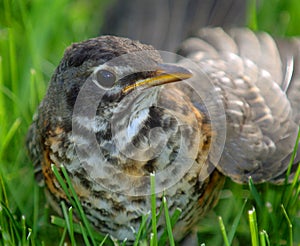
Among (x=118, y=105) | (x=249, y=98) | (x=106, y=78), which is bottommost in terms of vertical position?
(x=249, y=98)

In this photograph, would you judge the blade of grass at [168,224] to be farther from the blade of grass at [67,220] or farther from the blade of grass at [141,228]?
the blade of grass at [67,220]

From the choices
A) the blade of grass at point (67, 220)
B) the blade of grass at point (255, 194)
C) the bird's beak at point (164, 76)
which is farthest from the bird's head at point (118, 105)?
the blade of grass at point (255, 194)

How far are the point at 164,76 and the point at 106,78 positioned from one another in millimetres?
291

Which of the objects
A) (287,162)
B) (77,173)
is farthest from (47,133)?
(287,162)

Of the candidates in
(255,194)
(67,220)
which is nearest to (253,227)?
(255,194)

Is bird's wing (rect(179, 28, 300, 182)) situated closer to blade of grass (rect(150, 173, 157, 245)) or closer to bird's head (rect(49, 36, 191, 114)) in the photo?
blade of grass (rect(150, 173, 157, 245))

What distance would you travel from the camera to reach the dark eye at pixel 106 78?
3.40 m

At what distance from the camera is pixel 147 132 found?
3580 millimetres

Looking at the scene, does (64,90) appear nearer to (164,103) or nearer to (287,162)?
(164,103)

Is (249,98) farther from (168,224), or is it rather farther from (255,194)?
(168,224)

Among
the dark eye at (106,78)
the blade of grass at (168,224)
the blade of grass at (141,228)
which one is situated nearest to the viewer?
the dark eye at (106,78)

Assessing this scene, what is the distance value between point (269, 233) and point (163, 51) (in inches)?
59.8

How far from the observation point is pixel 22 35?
5680mm

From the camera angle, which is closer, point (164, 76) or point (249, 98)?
point (164, 76)
